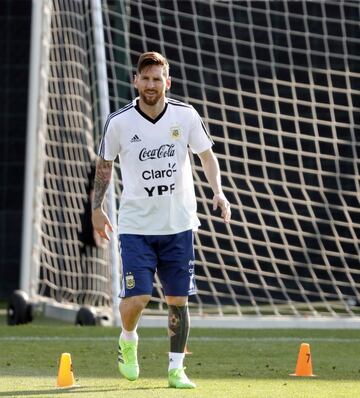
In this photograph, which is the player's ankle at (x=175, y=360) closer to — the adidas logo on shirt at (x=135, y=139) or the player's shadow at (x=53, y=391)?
the player's shadow at (x=53, y=391)

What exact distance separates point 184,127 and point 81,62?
5780mm

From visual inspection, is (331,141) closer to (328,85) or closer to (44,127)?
(328,85)

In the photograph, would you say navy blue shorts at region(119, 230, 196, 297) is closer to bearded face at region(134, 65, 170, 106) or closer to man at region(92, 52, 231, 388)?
man at region(92, 52, 231, 388)

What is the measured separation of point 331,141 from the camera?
1118 centimetres

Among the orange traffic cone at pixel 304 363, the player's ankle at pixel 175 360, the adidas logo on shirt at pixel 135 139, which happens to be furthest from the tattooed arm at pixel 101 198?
the orange traffic cone at pixel 304 363

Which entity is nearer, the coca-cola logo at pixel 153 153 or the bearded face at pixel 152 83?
the bearded face at pixel 152 83

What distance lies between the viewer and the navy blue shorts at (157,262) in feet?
19.4

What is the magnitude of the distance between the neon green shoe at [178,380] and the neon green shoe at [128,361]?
18 centimetres

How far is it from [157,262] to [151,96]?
740 millimetres

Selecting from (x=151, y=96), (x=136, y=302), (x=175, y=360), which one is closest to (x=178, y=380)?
(x=175, y=360)

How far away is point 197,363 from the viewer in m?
6.88

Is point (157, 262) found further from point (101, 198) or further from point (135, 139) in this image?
point (135, 139)

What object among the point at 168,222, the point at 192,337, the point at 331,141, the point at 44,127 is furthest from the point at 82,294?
the point at 168,222

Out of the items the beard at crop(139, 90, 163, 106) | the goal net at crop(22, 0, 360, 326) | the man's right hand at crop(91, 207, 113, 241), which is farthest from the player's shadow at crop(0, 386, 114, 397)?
the goal net at crop(22, 0, 360, 326)
